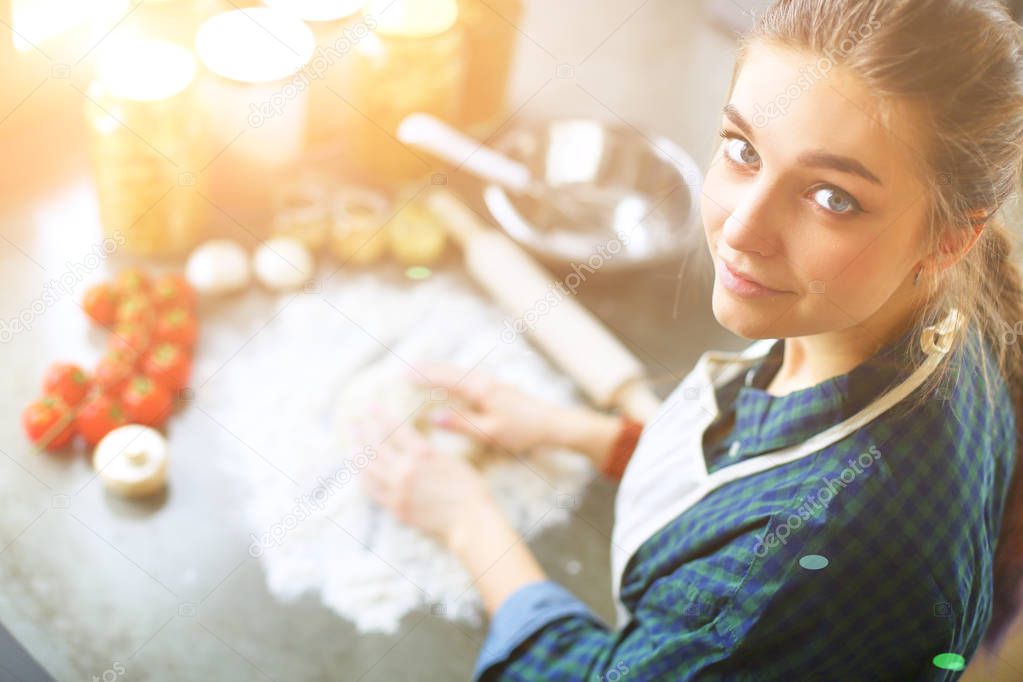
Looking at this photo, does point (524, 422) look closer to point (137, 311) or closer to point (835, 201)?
point (137, 311)

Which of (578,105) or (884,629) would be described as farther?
(578,105)

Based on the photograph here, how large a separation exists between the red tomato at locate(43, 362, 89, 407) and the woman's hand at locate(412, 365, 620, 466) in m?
0.26

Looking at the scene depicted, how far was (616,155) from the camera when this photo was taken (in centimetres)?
89

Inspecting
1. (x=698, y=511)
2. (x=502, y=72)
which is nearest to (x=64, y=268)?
(x=502, y=72)

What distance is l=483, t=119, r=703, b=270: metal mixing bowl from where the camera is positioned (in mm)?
846

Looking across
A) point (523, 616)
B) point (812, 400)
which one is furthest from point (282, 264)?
point (812, 400)

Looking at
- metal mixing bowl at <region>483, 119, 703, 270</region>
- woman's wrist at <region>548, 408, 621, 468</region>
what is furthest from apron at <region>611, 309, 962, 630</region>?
metal mixing bowl at <region>483, 119, 703, 270</region>

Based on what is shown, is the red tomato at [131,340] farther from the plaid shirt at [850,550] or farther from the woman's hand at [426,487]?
the plaid shirt at [850,550]

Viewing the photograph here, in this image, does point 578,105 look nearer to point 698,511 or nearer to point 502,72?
point 502,72

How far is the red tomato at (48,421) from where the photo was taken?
0.70 m

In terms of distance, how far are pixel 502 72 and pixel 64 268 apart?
0.45 meters

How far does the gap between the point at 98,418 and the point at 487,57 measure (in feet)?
1.64

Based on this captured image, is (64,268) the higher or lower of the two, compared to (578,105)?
lower

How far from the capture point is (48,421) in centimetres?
70
